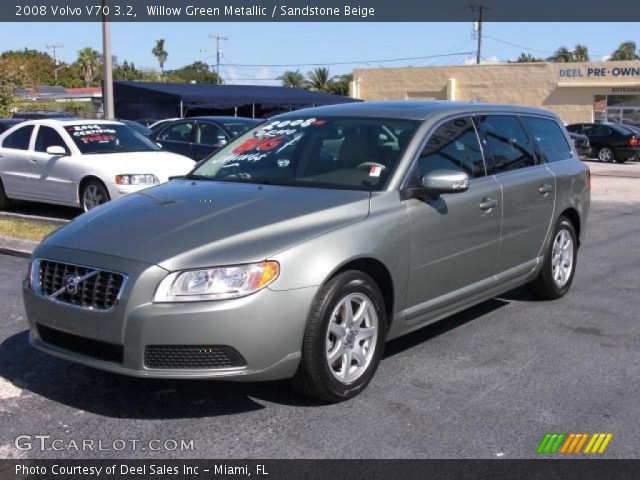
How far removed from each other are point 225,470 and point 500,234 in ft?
9.71

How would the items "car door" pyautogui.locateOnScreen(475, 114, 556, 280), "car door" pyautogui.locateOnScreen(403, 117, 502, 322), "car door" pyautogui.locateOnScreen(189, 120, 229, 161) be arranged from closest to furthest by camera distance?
"car door" pyautogui.locateOnScreen(403, 117, 502, 322) → "car door" pyautogui.locateOnScreen(475, 114, 556, 280) → "car door" pyautogui.locateOnScreen(189, 120, 229, 161)

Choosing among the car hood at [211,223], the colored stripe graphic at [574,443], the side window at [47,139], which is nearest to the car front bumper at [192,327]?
the car hood at [211,223]

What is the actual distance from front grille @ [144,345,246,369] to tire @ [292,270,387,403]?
1.33 feet

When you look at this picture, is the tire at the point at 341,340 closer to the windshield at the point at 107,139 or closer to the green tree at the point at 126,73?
the windshield at the point at 107,139

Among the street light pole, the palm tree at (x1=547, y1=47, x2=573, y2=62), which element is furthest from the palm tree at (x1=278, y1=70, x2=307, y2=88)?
the street light pole

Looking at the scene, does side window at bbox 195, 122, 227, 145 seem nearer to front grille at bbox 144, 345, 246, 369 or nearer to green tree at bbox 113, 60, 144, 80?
front grille at bbox 144, 345, 246, 369

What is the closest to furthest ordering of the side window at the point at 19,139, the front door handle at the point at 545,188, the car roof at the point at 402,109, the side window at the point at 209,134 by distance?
1. the car roof at the point at 402,109
2. the front door handle at the point at 545,188
3. the side window at the point at 19,139
4. the side window at the point at 209,134

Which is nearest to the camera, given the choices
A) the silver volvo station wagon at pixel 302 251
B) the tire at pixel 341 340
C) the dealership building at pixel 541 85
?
the silver volvo station wagon at pixel 302 251

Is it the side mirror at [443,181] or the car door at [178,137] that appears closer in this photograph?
the side mirror at [443,181]

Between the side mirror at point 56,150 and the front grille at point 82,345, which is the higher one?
the side mirror at point 56,150

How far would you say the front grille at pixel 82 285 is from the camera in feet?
12.9

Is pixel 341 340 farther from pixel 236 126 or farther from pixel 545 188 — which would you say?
pixel 236 126

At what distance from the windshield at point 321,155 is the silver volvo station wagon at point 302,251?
0.04 ft

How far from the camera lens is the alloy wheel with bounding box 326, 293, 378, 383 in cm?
428
